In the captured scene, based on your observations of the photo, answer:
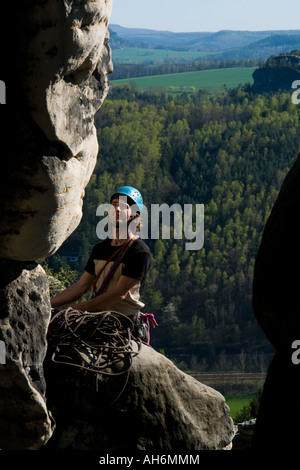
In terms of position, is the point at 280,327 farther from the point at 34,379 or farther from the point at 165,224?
the point at 165,224

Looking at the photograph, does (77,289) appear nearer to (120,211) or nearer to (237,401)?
(120,211)

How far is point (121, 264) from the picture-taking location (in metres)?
5.87

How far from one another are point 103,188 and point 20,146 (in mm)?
77735

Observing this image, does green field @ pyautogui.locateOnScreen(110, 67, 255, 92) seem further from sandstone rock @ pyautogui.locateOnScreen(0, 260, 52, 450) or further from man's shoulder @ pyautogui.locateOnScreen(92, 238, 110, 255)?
sandstone rock @ pyautogui.locateOnScreen(0, 260, 52, 450)

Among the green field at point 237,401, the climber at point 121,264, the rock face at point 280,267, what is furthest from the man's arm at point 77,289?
the green field at point 237,401

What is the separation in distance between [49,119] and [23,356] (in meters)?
1.30

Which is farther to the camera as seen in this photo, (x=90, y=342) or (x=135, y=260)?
(x=135, y=260)

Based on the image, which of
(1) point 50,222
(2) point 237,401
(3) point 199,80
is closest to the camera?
(1) point 50,222

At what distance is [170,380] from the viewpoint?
5727mm

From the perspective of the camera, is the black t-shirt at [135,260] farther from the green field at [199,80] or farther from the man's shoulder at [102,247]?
the green field at [199,80]

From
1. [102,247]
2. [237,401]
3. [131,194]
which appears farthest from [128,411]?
[237,401]

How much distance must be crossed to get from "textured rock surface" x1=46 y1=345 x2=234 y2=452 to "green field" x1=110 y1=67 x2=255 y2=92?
125 m

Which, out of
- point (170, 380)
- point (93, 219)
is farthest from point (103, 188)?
point (170, 380)
